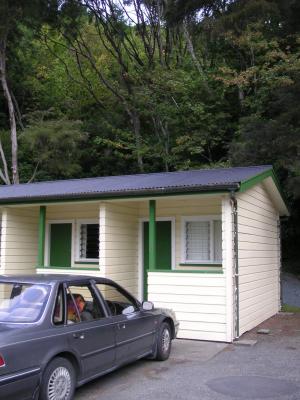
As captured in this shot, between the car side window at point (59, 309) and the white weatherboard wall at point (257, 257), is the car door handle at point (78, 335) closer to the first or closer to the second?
the car side window at point (59, 309)

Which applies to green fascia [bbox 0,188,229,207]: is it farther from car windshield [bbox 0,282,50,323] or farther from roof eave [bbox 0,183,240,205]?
car windshield [bbox 0,282,50,323]

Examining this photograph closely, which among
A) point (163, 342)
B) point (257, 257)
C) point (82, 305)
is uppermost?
point (257, 257)

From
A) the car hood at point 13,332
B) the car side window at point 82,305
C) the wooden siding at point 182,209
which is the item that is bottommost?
the car hood at point 13,332

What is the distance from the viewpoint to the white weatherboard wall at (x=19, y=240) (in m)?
12.0

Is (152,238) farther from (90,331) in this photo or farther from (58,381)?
(58,381)

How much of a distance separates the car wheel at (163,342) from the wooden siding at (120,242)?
2.91m

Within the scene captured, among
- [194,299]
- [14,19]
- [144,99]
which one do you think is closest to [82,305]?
[194,299]

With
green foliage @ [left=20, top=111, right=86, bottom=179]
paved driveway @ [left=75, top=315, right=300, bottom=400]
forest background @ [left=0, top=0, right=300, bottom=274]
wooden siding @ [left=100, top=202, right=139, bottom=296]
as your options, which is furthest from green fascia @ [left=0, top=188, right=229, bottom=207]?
green foliage @ [left=20, top=111, right=86, bottom=179]

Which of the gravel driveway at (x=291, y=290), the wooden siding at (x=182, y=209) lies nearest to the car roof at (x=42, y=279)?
the wooden siding at (x=182, y=209)

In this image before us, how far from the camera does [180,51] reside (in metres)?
28.3

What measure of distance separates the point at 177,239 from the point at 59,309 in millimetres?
6262

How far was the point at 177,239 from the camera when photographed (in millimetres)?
11750

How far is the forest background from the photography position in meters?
19.3

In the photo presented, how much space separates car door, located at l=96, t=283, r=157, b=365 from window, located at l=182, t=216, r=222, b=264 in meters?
4.00
